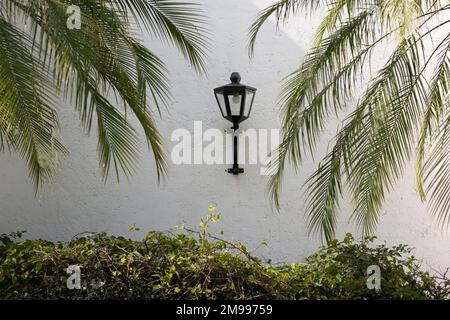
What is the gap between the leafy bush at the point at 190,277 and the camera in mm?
4742

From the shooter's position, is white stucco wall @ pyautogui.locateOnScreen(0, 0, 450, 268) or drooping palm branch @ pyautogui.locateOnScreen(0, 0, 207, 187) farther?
white stucco wall @ pyautogui.locateOnScreen(0, 0, 450, 268)

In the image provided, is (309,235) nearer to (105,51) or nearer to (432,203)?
(432,203)

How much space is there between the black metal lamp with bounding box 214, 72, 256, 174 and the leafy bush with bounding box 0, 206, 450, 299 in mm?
1592

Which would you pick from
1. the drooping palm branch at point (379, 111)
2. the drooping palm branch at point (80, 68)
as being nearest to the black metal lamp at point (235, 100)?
the drooping palm branch at point (379, 111)

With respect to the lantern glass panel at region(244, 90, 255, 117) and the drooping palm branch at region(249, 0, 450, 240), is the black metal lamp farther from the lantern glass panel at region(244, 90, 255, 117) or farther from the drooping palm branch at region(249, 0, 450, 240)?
the drooping palm branch at region(249, 0, 450, 240)

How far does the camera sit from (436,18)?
21.4 ft

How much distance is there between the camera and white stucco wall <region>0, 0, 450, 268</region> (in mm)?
6441

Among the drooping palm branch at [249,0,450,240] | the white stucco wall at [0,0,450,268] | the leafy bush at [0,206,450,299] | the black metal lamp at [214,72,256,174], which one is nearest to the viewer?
the drooping palm branch at [249,0,450,240]

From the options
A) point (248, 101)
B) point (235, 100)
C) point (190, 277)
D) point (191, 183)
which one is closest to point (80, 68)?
point (190, 277)

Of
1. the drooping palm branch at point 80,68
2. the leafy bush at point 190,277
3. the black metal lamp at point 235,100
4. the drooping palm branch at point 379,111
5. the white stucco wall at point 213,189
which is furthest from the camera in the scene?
the white stucco wall at point 213,189

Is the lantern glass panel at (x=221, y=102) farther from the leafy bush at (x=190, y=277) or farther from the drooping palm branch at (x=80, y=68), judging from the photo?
the leafy bush at (x=190, y=277)

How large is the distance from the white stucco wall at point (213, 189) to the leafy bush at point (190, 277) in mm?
1379

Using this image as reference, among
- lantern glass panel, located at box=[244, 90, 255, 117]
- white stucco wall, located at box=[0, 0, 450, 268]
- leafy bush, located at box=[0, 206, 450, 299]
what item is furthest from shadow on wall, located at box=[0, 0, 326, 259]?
leafy bush, located at box=[0, 206, 450, 299]

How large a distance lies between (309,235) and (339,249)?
128 cm
